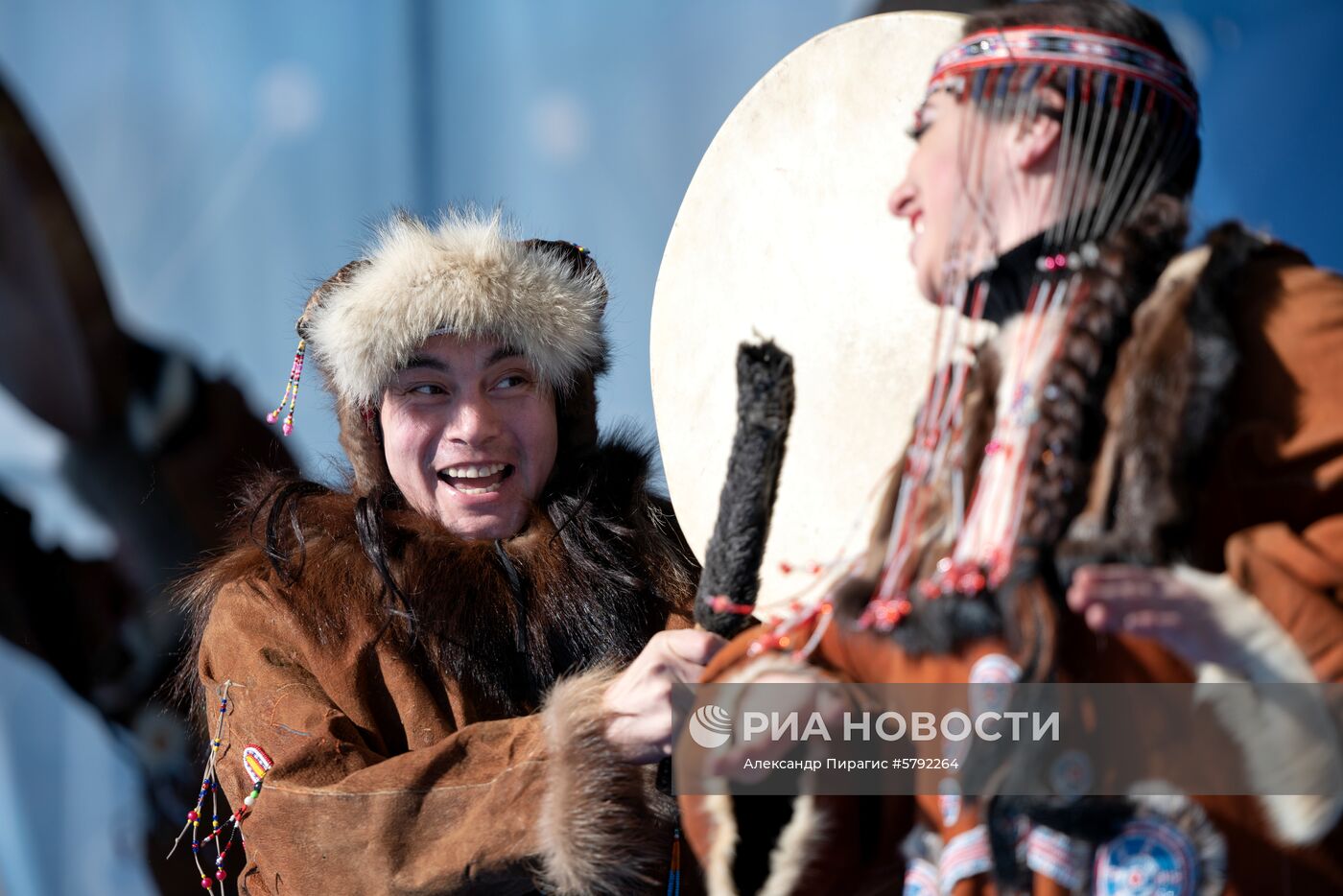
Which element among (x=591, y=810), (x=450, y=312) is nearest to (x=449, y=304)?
(x=450, y=312)

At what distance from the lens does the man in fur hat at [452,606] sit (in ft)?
5.56

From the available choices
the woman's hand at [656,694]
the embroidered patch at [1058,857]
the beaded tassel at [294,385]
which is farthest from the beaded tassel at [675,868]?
the beaded tassel at [294,385]

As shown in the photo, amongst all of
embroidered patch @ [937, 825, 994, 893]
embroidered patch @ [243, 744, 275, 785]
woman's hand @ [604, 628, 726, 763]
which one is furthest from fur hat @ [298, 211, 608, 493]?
embroidered patch @ [937, 825, 994, 893]

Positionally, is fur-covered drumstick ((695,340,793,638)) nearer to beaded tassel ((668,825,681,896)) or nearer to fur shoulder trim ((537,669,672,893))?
fur shoulder trim ((537,669,672,893))

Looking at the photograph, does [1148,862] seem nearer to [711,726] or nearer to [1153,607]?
[1153,607]

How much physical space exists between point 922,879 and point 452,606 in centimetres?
94

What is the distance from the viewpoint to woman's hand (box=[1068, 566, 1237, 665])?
3.56 ft

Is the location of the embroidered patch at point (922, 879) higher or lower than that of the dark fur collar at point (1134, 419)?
lower

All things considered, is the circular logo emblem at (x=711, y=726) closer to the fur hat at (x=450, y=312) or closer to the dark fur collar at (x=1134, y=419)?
the dark fur collar at (x=1134, y=419)

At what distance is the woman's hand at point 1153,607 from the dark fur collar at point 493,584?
0.96m

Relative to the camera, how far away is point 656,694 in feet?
5.22

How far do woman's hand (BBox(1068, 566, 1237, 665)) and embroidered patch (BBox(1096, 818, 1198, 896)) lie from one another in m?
0.18

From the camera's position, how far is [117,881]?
105 inches

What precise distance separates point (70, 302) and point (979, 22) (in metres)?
2.12
